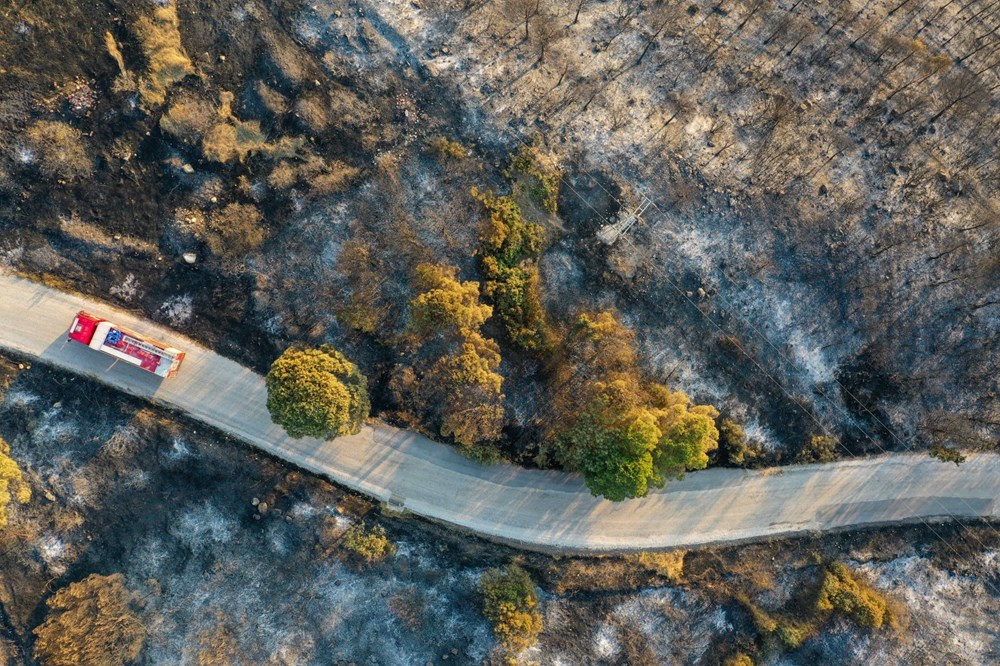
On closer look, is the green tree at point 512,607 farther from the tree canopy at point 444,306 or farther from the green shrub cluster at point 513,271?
the tree canopy at point 444,306

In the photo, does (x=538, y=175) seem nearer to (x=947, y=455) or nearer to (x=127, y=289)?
(x=127, y=289)

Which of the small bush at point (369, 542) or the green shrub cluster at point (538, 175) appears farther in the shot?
the green shrub cluster at point (538, 175)

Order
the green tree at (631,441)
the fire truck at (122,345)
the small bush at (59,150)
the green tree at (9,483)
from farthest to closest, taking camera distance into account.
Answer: the small bush at (59,150)
the fire truck at (122,345)
the green tree at (631,441)
the green tree at (9,483)

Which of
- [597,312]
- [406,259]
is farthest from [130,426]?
[597,312]

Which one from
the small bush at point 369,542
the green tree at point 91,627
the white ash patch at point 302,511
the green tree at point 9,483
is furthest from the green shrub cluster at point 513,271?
the green tree at point 9,483

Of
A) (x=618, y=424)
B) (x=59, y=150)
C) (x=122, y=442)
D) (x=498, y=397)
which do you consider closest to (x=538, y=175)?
(x=498, y=397)

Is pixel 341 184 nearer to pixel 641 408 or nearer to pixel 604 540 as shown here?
pixel 641 408

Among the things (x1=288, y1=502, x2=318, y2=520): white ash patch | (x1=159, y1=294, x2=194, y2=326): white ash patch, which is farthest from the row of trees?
(x1=159, y1=294, x2=194, y2=326): white ash patch

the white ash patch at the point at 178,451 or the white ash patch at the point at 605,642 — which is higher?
the white ash patch at the point at 605,642
